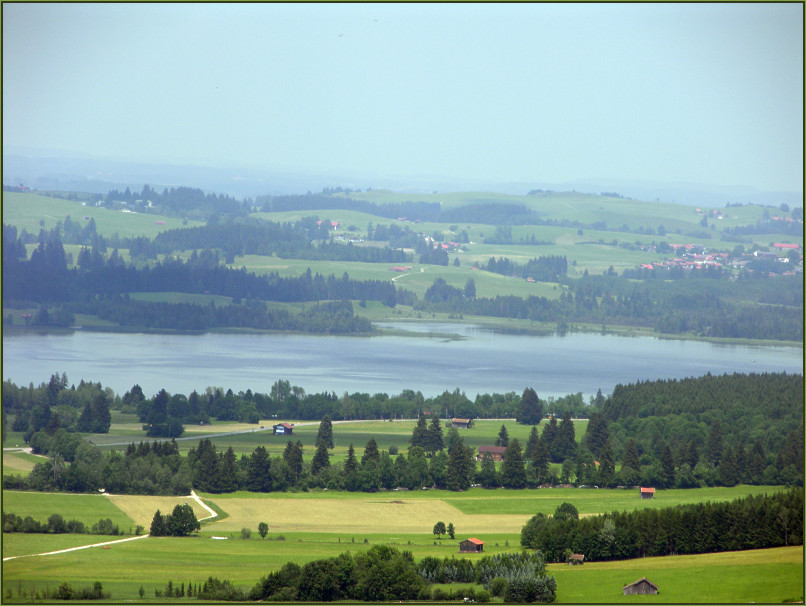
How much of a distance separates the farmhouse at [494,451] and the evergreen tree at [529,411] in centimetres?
682

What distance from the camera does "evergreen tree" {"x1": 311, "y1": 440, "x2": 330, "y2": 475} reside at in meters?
38.4

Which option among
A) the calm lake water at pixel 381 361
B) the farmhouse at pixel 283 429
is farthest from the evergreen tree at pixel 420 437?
the calm lake water at pixel 381 361

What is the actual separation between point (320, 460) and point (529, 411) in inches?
547

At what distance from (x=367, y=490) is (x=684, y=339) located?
5706cm

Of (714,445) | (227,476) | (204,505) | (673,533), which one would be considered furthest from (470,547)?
(714,445)

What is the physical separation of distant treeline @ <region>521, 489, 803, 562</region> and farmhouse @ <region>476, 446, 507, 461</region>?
11605 mm

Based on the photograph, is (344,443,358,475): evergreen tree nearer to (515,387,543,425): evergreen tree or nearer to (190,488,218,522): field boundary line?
(190,488,218,522): field boundary line

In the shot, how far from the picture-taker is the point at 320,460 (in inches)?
1526

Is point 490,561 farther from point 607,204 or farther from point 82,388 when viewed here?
point 607,204

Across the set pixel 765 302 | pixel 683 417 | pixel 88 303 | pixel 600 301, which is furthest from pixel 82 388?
pixel 765 302

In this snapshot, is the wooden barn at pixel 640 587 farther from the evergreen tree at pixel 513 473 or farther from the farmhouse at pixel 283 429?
the farmhouse at pixel 283 429

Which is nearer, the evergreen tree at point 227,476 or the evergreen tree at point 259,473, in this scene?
the evergreen tree at point 227,476

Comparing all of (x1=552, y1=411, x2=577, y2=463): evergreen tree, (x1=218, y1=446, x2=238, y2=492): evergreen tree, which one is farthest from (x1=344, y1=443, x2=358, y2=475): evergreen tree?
(x1=552, y1=411, x2=577, y2=463): evergreen tree

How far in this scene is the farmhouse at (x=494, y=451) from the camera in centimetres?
4181
